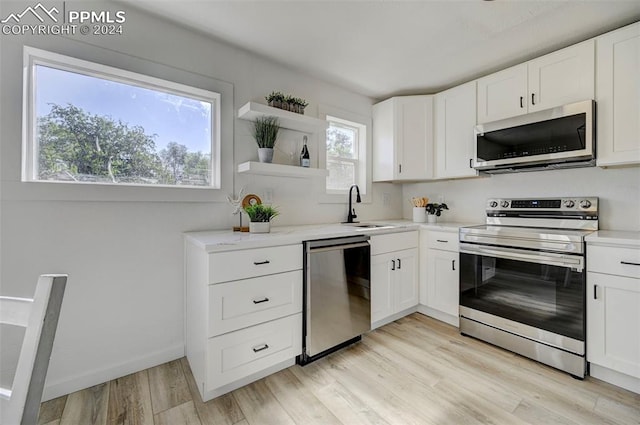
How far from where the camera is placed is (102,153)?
1.84 m

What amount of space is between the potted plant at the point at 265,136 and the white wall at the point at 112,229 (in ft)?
0.38

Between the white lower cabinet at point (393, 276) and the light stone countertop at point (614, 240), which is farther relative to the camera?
the white lower cabinet at point (393, 276)

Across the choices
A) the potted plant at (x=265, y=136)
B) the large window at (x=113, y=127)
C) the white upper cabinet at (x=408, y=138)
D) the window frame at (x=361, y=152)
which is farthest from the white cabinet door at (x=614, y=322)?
the large window at (x=113, y=127)

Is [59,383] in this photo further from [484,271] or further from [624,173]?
[624,173]

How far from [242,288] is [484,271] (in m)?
1.92

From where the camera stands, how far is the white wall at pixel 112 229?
1.55 m

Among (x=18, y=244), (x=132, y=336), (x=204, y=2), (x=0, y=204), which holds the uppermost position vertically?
(x=204, y=2)

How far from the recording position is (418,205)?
10.4 ft

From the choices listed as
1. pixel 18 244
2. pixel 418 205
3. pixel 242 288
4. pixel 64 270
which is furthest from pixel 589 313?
pixel 18 244

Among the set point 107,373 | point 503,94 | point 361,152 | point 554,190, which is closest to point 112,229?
point 107,373

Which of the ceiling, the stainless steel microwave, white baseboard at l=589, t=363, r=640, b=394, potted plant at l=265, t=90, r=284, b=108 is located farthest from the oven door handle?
potted plant at l=265, t=90, r=284, b=108

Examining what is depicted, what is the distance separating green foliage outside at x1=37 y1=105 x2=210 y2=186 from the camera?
5.56ft

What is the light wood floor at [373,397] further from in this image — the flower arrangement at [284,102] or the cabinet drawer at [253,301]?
the flower arrangement at [284,102]

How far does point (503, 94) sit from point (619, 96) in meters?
0.75
